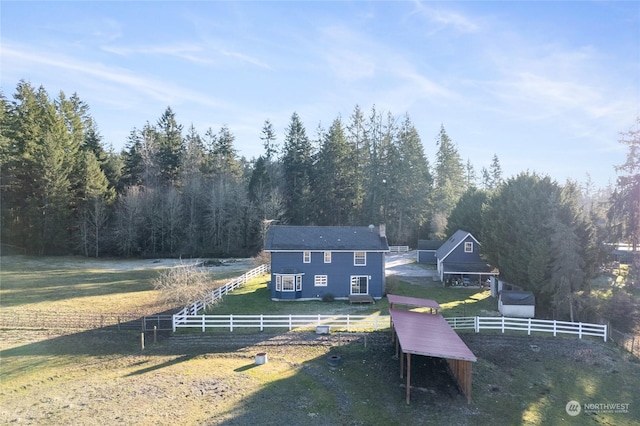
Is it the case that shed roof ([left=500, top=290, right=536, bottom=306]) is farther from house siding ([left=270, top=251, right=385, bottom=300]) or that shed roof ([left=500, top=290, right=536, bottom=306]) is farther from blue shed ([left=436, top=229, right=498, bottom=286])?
blue shed ([left=436, top=229, right=498, bottom=286])

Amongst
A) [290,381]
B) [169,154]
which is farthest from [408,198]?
[290,381]

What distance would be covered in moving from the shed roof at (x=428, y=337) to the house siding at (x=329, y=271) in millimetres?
10081

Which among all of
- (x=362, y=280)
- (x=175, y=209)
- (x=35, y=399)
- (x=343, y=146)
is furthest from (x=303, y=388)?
(x=343, y=146)

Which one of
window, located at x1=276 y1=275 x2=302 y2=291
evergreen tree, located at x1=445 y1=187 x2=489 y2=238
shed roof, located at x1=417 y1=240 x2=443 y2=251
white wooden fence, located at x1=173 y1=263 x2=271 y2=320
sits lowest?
white wooden fence, located at x1=173 y1=263 x2=271 y2=320

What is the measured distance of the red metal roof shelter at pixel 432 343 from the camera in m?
15.2

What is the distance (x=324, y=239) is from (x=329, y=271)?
110 inches

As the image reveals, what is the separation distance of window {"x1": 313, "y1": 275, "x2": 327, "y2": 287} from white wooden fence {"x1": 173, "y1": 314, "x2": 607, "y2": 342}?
649 centimetres

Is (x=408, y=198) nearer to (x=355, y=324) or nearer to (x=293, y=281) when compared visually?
(x=293, y=281)

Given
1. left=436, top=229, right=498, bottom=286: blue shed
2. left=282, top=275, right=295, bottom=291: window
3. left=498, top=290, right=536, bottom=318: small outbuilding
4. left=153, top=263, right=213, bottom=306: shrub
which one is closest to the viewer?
left=153, top=263, right=213, bottom=306: shrub

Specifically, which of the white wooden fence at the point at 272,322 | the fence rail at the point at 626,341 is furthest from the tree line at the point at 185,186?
the fence rail at the point at 626,341

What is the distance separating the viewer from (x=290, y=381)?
16.8 meters

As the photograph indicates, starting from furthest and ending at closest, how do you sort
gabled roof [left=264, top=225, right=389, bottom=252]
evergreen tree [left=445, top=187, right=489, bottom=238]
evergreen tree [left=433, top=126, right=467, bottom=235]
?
evergreen tree [left=433, top=126, right=467, bottom=235], evergreen tree [left=445, top=187, right=489, bottom=238], gabled roof [left=264, top=225, right=389, bottom=252]

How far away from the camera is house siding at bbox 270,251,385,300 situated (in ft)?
101

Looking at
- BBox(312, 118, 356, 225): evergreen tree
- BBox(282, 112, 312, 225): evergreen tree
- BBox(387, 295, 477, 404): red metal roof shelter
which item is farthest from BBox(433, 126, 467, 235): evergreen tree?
BBox(387, 295, 477, 404): red metal roof shelter
